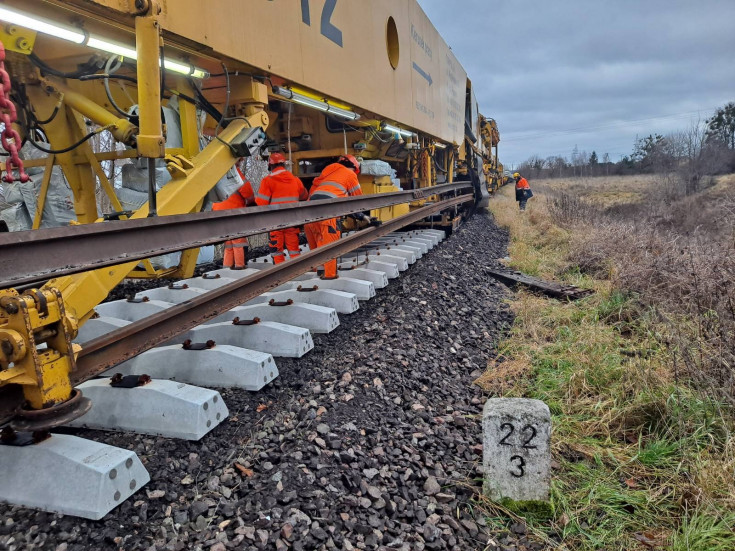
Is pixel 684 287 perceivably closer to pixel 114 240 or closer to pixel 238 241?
pixel 238 241

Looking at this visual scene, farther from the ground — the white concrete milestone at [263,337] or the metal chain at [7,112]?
the metal chain at [7,112]

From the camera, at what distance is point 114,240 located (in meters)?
2.04

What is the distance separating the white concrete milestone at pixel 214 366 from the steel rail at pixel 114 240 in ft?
2.10

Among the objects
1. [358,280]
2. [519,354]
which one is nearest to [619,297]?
[519,354]

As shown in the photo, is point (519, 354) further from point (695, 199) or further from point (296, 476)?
point (695, 199)

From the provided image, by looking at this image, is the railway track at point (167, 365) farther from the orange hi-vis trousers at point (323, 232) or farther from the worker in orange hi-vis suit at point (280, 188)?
the worker in orange hi-vis suit at point (280, 188)

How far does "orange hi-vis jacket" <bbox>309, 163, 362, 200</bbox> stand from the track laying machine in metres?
0.45

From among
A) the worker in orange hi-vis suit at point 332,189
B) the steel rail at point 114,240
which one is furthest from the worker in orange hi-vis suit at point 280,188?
the steel rail at point 114,240

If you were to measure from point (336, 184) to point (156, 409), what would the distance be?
3.68 m

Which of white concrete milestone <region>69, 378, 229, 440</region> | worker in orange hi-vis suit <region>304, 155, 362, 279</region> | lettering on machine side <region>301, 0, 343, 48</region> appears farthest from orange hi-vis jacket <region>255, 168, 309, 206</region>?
white concrete milestone <region>69, 378, 229, 440</region>

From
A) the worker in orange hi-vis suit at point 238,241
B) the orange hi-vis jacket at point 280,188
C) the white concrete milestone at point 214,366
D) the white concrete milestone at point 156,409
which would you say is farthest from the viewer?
the worker in orange hi-vis suit at point 238,241

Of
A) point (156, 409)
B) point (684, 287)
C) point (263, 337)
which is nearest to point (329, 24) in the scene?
point (263, 337)

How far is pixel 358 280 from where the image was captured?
14.1ft

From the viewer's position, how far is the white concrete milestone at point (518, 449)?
6.66ft
